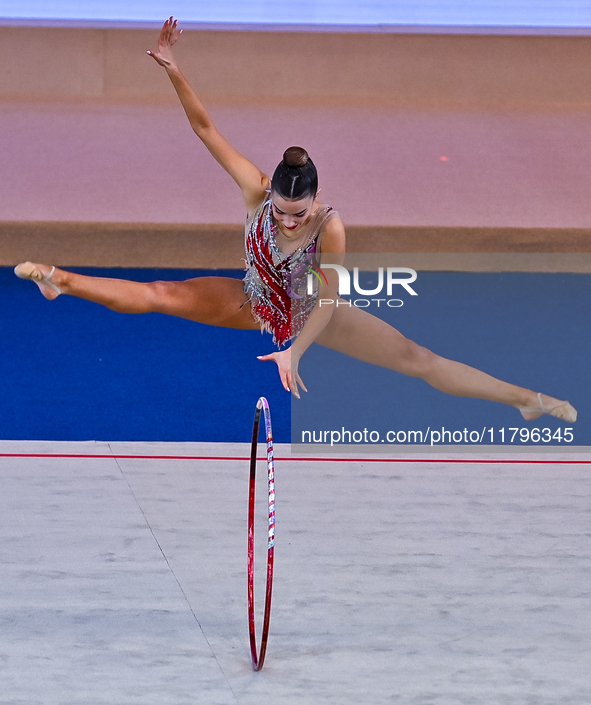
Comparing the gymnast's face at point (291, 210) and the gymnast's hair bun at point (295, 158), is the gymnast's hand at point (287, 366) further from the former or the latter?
the gymnast's hair bun at point (295, 158)

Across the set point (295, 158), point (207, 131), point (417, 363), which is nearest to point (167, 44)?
point (207, 131)

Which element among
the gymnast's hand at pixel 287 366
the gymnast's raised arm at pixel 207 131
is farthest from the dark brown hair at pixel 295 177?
the gymnast's hand at pixel 287 366

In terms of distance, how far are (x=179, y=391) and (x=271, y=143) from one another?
6.18ft

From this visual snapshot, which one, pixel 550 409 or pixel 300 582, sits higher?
pixel 550 409

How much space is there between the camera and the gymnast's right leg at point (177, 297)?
98.6 inches

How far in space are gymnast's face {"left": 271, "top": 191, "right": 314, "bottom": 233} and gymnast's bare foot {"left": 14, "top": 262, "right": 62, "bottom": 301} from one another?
22.7 inches

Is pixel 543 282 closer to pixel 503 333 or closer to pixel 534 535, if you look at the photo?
pixel 503 333

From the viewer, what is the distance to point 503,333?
117 inches

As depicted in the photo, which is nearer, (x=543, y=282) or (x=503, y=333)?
(x=503, y=333)

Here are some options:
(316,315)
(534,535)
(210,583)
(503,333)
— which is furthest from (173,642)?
(503,333)

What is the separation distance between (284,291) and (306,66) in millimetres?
3236

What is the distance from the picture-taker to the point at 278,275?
2.55 meters

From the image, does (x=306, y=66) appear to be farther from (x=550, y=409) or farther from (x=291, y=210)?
(x=291, y=210)

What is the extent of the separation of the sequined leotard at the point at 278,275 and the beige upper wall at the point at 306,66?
308 centimetres
